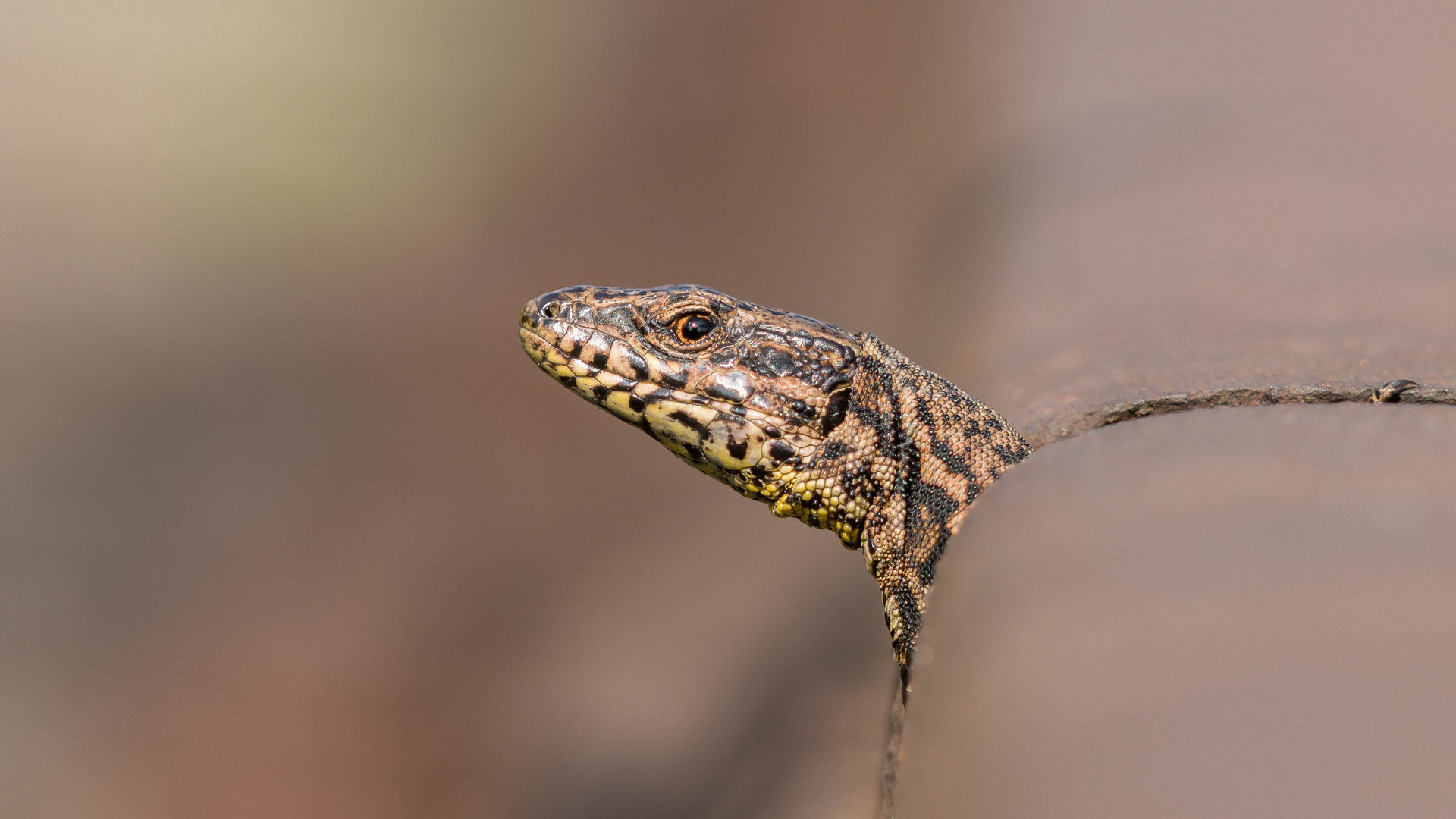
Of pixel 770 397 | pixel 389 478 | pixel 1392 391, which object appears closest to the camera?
pixel 1392 391

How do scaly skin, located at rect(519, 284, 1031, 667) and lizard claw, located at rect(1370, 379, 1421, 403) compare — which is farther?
scaly skin, located at rect(519, 284, 1031, 667)

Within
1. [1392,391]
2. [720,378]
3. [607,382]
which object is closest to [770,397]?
[720,378]

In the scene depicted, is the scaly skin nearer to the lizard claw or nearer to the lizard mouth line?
the lizard mouth line

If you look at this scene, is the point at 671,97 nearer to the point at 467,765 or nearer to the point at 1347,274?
the point at 467,765

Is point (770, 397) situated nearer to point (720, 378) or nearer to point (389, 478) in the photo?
point (720, 378)

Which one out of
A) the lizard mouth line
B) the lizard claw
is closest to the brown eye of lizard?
the lizard mouth line
